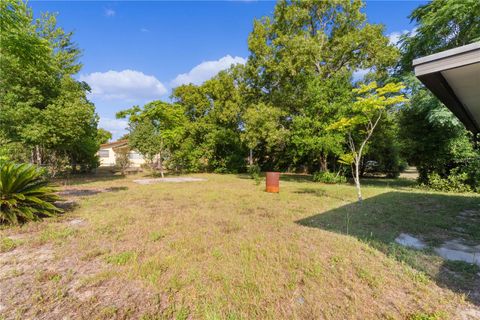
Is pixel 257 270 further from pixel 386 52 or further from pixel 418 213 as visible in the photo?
pixel 386 52

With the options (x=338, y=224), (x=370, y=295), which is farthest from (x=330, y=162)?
(x=370, y=295)

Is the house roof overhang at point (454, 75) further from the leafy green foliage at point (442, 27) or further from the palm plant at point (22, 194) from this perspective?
A: the leafy green foliage at point (442, 27)

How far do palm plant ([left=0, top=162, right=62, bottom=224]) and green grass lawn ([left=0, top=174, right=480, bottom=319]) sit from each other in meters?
0.32

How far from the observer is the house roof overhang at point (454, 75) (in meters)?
1.81

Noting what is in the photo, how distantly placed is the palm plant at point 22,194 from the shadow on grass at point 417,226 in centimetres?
590

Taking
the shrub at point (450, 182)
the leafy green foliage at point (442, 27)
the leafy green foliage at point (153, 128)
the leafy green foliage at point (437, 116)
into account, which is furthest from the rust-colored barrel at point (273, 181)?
the leafy green foliage at point (153, 128)

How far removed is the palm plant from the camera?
4.27m

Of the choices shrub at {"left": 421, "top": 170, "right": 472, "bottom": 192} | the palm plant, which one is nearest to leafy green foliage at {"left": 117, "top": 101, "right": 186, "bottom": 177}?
the palm plant

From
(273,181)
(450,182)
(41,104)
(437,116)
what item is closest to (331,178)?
(450,182)

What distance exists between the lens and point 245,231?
4.19 meters

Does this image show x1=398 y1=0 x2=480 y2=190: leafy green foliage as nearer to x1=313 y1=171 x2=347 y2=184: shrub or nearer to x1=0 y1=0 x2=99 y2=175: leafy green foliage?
x1=313 y1=171 x2=347 y2=184: shrub

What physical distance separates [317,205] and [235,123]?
44.9 ft

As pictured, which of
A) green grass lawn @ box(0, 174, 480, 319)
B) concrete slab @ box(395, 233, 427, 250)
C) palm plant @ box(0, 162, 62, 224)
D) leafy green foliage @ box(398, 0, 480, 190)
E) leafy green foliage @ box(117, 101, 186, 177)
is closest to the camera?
green grass lawn @ box(0, 174, 480, 319)

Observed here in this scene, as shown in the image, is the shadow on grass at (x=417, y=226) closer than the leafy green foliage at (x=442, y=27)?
Yes
